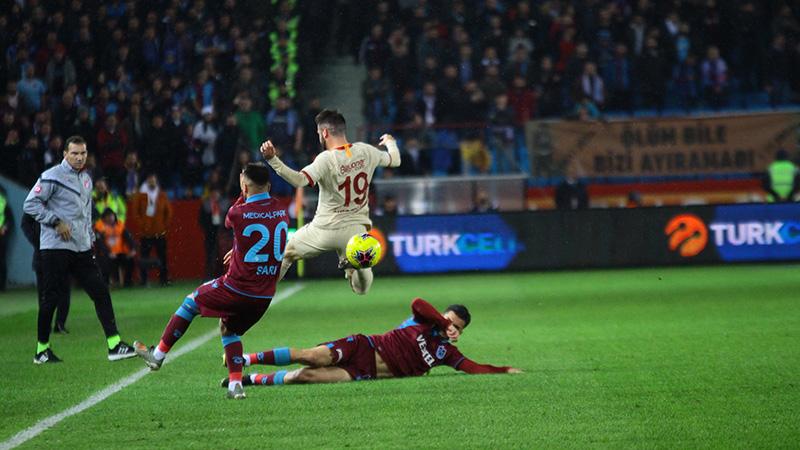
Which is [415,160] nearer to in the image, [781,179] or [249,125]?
[249,125]

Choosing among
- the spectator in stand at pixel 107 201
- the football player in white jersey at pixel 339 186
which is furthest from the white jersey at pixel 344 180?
the spectator in stand at pixel 107 201

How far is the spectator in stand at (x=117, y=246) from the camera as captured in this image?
2283 cm

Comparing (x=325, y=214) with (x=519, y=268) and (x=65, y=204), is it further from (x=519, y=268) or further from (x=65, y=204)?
(x=519, y=268)

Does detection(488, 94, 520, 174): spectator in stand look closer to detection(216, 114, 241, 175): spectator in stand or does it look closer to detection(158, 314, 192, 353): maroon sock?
detection(216, 114, 241, 175): spectator in stand

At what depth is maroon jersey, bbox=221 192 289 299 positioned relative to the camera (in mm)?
9430

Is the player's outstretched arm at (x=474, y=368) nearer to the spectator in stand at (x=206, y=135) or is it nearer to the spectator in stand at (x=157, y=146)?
the spectator in stand at (x=157, y=146)

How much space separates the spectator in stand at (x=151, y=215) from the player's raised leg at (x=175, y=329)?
14.4m

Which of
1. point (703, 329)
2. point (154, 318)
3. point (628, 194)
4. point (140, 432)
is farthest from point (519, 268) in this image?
point (140, 432)

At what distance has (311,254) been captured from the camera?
12.9m

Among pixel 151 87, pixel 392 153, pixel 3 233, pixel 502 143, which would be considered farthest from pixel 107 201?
pixel 392 153

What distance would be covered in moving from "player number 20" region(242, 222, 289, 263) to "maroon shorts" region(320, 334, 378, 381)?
1.07 meters

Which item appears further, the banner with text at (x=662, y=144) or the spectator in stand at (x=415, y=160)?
the spectator in stand at (x=415, y=160)

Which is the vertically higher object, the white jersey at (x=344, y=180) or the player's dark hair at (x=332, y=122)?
the player's dark hair at (x=332, y=122)

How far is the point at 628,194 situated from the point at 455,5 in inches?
226
